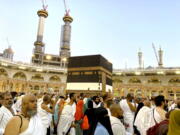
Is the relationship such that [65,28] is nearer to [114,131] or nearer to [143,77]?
[143,77]

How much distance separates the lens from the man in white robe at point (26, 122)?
1.79 m

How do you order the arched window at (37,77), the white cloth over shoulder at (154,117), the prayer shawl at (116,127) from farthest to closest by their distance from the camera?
1. the arched window at (37,77)
2. the white cloth over shoulder at (154,117)
3. the prayer shawl at (116,127)

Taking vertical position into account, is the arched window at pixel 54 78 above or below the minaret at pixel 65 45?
below

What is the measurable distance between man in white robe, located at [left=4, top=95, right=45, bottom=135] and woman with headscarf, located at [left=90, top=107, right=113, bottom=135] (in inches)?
27.4

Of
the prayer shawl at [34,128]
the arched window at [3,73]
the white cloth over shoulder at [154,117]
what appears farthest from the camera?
the arched window at [3,73]

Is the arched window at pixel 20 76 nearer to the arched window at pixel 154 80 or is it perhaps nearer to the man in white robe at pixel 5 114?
the arched window at pixel 154 80

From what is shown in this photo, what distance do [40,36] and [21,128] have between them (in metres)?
56.2

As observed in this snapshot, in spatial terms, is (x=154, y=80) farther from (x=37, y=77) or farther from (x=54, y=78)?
(x=37, y=77)

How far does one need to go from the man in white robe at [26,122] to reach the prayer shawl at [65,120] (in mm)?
2997

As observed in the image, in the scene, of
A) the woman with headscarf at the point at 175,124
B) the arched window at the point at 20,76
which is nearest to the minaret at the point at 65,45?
the arched window at the point at 20,76

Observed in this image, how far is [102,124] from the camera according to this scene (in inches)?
86.6

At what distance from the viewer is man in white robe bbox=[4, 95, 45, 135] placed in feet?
5.87

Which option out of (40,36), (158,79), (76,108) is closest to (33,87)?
(40,36)

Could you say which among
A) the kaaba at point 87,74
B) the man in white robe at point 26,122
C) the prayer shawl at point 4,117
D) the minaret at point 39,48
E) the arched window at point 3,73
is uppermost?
the minaret at point 39,48
